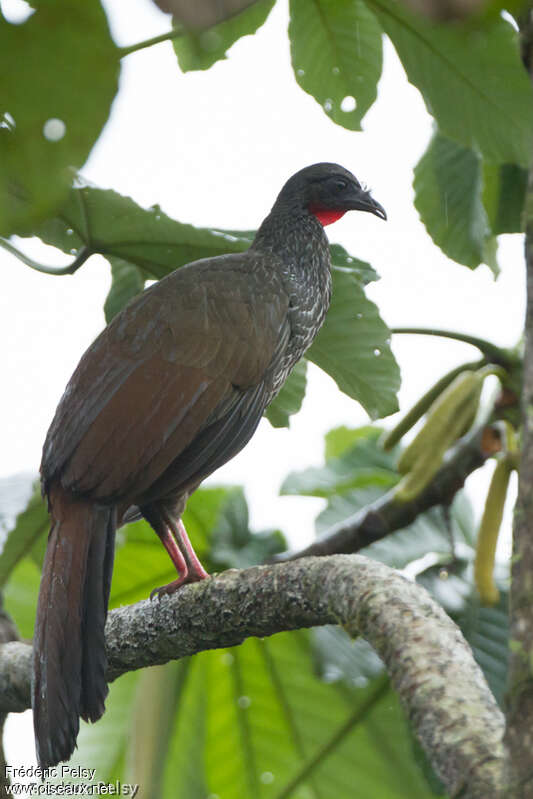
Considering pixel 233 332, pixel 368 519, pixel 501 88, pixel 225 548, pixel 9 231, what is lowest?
pixel 225 548

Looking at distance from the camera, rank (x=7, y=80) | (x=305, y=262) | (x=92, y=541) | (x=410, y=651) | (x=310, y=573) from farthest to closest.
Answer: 1. (x=305, y=262)
2. (x=92, y=541)
3. (x=310, y=573)
4. (x=410, y=651)
5. (x=7, y=80)

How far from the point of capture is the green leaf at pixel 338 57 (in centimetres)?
247

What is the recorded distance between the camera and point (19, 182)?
0.51 metres

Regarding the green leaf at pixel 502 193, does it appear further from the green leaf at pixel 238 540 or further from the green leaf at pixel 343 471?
the green leaf at pixel 238 540

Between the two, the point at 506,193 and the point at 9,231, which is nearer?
the point at 9,231

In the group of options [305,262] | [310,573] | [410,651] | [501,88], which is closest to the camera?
[410,651]

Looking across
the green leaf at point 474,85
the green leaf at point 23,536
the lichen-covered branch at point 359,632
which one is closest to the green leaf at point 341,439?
the green leaf at point 23,536

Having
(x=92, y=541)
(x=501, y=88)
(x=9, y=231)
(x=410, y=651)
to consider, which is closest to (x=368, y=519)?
(x=92, y=541)

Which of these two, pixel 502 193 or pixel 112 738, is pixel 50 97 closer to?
pixel 502 193

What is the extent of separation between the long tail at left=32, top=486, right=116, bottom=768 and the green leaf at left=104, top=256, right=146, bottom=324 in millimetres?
943

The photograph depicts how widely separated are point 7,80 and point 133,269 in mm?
2552

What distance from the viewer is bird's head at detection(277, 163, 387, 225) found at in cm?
317

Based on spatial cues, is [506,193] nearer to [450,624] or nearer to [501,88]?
[501,88]

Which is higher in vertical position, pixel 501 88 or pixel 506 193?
pixel 501 88
